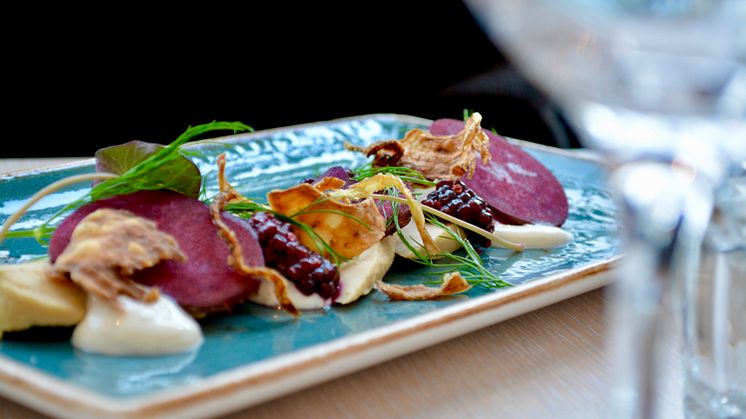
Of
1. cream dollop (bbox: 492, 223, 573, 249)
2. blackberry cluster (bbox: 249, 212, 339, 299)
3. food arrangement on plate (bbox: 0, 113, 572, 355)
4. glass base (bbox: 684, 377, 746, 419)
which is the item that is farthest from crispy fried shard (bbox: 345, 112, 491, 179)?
glass base (bbox: 684, 377, 746, 419)

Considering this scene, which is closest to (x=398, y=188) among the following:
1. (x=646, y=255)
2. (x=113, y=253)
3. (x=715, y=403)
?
(x=113, y=253)

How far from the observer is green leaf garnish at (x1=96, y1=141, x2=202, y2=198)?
116cm

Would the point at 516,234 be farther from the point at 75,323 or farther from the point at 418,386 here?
the point at 75,323

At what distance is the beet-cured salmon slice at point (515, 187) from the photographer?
4.84ft

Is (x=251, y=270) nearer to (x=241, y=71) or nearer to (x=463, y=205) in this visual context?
(x=463, y=205)

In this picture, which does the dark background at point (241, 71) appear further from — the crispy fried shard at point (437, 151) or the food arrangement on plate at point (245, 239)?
the food arrangement on plate at point (245, 239)

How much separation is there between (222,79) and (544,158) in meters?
1.80

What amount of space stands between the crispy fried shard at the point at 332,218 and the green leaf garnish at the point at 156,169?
0.10m

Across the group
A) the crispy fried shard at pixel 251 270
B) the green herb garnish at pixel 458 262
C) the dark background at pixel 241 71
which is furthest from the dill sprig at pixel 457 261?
the dark background at pixel 241 71

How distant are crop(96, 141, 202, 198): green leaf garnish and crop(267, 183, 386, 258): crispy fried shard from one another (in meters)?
0.10

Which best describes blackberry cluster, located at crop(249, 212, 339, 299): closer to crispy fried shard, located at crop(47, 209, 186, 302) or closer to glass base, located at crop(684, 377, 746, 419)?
crispy fried shard, located at crop(47, 209, 186, 302)

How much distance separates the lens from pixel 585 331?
1.11 meters

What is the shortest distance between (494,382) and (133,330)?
38 cm

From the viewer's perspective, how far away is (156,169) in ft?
3.78
